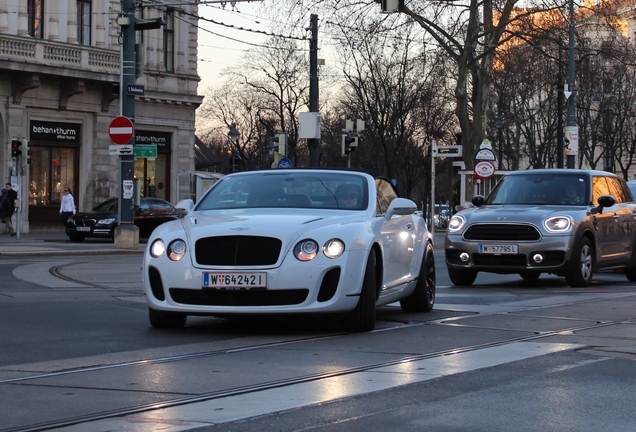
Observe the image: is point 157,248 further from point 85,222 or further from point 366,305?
point 85,222

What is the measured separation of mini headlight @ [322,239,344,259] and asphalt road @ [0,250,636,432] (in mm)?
670

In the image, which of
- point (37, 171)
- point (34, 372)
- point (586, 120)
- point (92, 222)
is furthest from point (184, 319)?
point (586, 120)

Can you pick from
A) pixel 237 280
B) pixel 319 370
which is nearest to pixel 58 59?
pixel 237 280

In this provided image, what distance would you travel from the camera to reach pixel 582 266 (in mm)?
15195

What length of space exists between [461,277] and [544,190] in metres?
Answer: 1.80

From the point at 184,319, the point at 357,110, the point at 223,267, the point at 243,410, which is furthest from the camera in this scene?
the point at 357,110

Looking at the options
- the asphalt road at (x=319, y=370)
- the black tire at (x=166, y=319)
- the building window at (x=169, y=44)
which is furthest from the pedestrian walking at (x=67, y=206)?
the black tire at (x=166, y=319)

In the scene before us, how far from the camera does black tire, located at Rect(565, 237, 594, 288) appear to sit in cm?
1500

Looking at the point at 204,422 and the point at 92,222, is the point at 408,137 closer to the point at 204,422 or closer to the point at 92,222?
the point at 92,222

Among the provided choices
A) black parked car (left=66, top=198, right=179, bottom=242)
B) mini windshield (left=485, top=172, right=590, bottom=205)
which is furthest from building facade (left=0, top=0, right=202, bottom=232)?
mini windshield (left=485, top=172, right=590, bottom=205)

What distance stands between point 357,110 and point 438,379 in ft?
186

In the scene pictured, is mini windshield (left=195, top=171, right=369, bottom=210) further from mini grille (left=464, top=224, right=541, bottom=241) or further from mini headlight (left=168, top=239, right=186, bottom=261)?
mini grille (left=464, top=224, right=541, bottom=241)

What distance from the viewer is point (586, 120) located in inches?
2562

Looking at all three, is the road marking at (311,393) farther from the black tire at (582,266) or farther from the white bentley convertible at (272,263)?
the black tire at (582,266)
